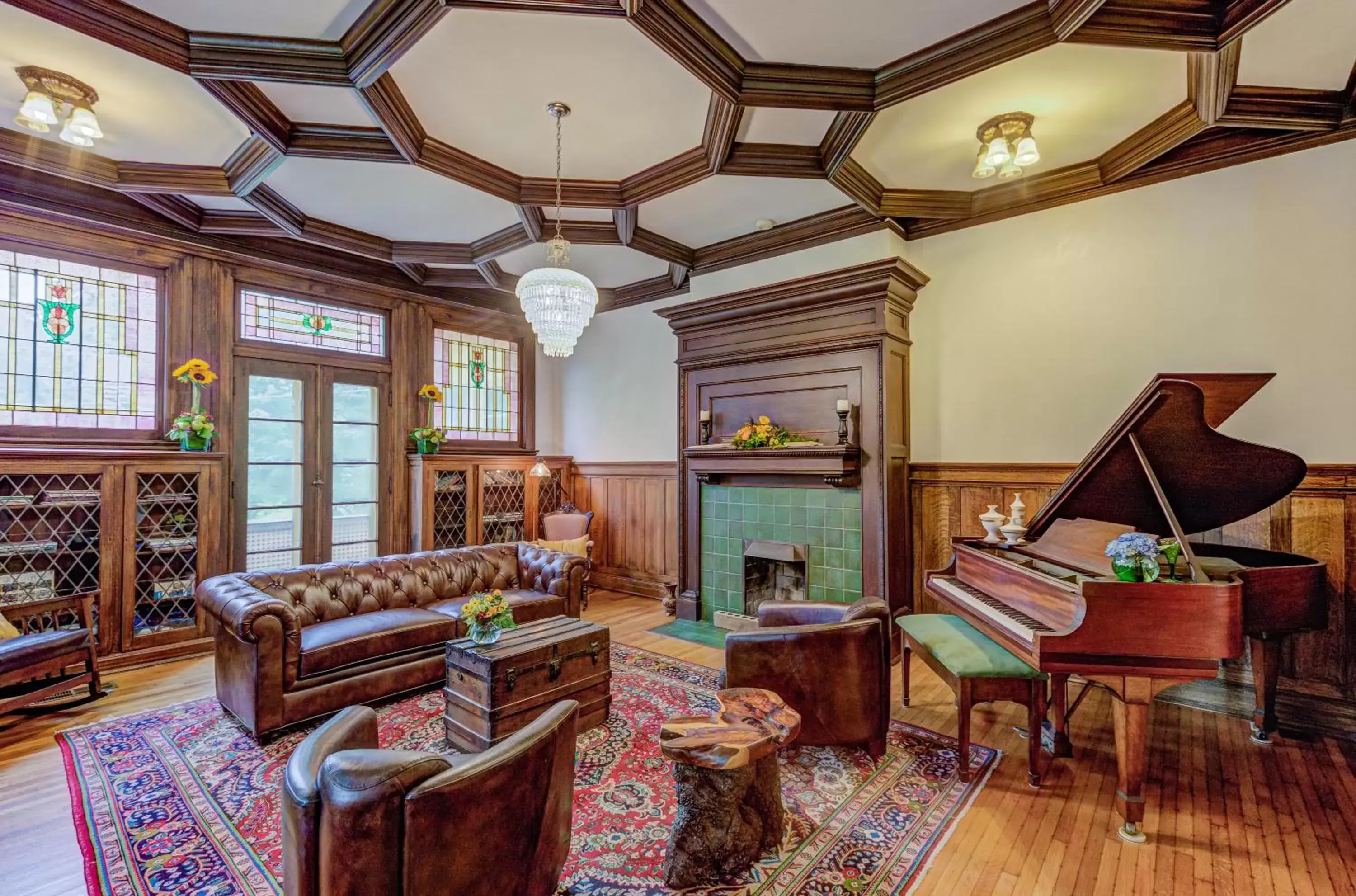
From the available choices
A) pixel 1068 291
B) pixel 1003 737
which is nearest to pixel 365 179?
pixel 1068 291

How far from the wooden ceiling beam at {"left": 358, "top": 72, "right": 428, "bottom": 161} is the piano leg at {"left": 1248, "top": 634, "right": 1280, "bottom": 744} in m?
5.16

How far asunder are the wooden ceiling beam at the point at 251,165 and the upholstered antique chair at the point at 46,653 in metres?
2.79

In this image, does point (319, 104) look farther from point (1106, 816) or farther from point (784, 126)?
point (1106, 816)

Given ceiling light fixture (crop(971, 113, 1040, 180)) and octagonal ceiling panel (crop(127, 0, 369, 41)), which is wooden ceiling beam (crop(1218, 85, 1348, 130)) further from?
octagonal ceiling panel (crop(127, 0, 369, 41))

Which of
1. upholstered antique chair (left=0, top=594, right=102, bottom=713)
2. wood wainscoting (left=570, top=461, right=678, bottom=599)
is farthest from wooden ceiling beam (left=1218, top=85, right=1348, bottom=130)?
upholstered antique chair (left=0, top=594, right=102, bottom=713)

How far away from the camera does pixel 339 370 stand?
561 centimetres

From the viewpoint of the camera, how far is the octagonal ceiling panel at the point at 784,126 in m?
3.19

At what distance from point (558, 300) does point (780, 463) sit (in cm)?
219


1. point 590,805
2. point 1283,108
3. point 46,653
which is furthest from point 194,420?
point 1283,108

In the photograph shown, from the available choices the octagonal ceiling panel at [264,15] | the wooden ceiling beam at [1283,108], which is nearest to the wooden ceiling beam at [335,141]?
the octagonal ceiling panel at [264,15]

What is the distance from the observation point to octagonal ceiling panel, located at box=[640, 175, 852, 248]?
→ 4.08 metres

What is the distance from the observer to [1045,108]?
3.19 metres

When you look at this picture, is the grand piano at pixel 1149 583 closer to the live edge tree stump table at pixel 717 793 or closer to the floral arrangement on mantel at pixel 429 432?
the live edge tree stump table at pixel 717 793

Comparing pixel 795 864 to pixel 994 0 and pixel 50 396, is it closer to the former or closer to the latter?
pixel 994 0
